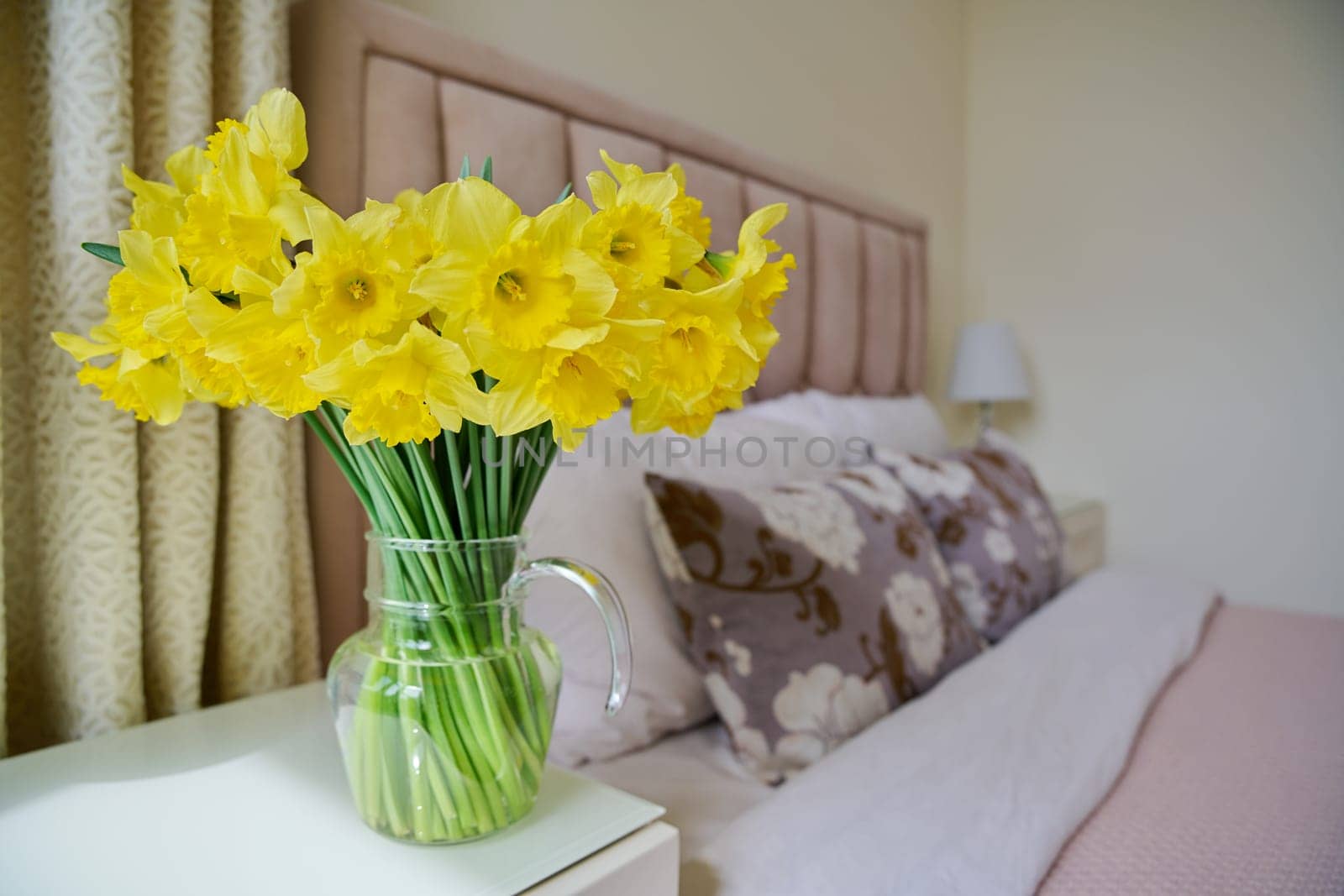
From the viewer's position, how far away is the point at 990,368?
276 centimetres

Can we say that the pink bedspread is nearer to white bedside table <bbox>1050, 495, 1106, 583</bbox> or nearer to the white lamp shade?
white bedside table <bbox>1050, 495, 1106, 583</bbox>

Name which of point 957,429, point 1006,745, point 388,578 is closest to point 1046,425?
point 957,429

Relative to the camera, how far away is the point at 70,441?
860 millimetres

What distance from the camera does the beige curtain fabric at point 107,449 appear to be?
851mm

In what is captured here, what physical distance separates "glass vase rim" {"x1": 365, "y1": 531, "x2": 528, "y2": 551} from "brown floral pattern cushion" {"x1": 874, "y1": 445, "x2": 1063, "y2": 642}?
106 centimetres

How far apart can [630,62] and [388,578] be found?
1.46 metres

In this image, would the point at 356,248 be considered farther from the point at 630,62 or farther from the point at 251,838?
the point at 630,62

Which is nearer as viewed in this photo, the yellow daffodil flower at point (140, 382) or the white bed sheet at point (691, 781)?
the yellow daffodil flower at point (140, 382)

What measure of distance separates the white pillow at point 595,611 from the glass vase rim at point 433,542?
35 centimetres

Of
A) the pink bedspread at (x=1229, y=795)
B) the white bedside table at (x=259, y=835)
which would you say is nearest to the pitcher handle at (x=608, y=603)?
the white bedside table at (x=259, y=835)

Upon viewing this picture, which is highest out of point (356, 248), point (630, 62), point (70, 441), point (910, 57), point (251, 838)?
point (910, 57)

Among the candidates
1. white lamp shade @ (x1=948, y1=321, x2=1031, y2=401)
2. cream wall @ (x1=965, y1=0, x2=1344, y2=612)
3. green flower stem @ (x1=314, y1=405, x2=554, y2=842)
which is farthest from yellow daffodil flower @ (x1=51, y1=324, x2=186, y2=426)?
cream wall @ (x1=965, y1=0, x2=1344, y2=612)

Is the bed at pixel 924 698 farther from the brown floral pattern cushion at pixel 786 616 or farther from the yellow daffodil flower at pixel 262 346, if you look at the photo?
the yellow daffodil flower at pixel 262 346

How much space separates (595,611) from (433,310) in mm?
567
